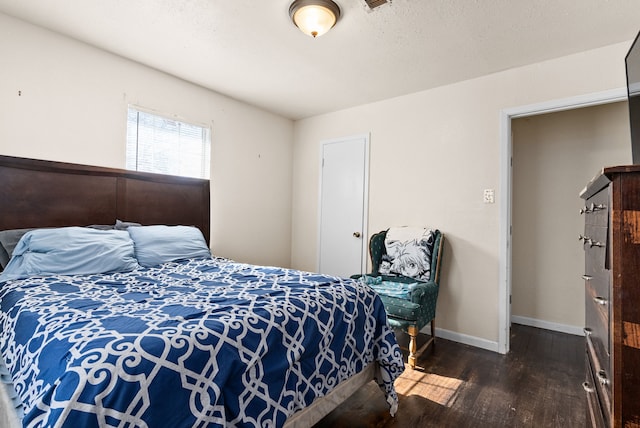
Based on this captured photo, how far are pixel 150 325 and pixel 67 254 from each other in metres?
1.35

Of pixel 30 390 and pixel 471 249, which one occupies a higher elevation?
pixel 471 249

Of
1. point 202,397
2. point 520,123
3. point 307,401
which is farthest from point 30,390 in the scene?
point 520,123

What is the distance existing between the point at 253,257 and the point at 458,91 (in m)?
2.91

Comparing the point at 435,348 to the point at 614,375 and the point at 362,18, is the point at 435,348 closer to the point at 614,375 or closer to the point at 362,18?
the point at 614,375

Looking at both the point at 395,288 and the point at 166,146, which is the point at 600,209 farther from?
the point at 166,146

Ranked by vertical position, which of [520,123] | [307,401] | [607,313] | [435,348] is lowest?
[435,348]

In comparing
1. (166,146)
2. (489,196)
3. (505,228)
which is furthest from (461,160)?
(166,146)

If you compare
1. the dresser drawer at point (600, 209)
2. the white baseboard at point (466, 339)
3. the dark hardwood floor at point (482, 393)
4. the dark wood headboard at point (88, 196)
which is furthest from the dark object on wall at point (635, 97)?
the dark wood headboard at point (88, 196)

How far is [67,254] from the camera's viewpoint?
2021mm

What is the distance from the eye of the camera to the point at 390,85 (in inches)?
130

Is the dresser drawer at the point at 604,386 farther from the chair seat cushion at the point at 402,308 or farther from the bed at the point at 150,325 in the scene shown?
the chair seat cushion at the point at 402,308

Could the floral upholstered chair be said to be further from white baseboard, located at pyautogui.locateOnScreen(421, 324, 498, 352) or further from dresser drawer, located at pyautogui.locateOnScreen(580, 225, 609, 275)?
dresser drawer, located at pyautogui.locateOnScreen(580, 225, 609, 275)

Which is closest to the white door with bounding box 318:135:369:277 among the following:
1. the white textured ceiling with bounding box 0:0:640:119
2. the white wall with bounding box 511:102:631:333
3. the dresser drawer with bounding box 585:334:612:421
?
the white textured ceiling with bounding box 0:0:640:119

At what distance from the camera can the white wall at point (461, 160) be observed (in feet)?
8.93
